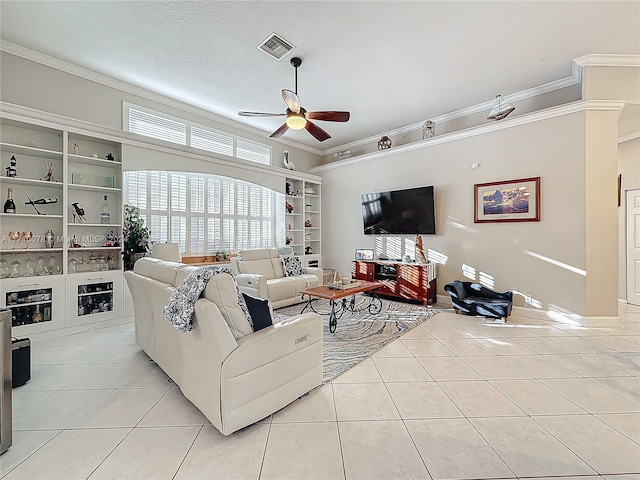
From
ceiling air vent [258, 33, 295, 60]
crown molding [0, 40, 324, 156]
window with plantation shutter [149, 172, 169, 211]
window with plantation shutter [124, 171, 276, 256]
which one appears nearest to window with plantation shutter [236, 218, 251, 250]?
window with plantation shutter [124, 171, 276, 256]

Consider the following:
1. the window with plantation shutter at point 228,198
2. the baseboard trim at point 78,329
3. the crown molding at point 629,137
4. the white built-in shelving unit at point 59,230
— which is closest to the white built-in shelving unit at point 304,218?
the window with plantation shutter at point 228,198

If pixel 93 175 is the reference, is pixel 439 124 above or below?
above

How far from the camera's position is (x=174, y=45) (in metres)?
3.29

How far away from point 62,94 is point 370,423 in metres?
5.16

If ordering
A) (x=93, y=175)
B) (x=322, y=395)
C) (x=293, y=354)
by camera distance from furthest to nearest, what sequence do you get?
1. (x=93, y=175)
2. (x=322, y=395)
3. (x=293, y=354)

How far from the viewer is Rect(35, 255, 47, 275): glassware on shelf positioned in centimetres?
349

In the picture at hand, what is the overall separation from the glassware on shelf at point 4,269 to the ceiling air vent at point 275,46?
3.89 m

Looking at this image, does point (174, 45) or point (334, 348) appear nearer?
point (334, 348)

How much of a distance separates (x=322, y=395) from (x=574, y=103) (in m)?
4.79

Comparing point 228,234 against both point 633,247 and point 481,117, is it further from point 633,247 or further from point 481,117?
point 633,247

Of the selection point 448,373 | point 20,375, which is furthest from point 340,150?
point 20,375

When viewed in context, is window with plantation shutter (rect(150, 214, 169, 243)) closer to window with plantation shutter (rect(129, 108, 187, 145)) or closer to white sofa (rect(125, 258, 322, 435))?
window with plantation shutter (rect(129, 108, 187, 145))

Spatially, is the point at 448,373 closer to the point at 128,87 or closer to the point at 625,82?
the point at 625,82

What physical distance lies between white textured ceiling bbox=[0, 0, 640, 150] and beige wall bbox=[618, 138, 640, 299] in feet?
7.77
